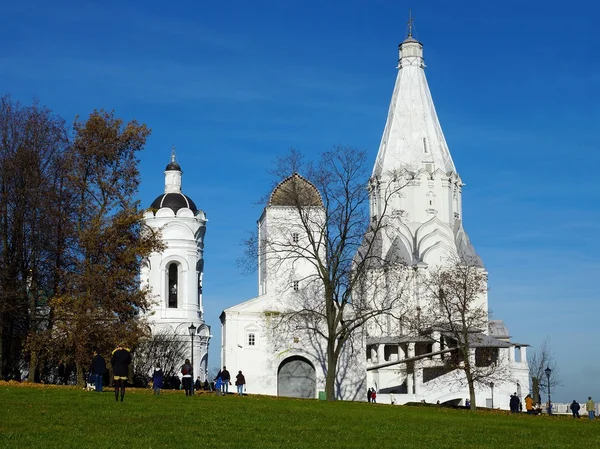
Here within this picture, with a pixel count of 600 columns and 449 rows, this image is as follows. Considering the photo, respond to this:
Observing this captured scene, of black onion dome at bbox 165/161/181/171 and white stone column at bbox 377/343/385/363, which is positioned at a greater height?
black onion dome at bbox 165/161/181/171

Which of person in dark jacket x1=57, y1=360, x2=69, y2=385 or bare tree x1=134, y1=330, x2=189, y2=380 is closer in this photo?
person in dark jacket x1=57, y1=360, x2=69, y2=385

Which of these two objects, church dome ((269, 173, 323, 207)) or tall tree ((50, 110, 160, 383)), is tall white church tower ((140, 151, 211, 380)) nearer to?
church dome ((269, 173, 323, 207))

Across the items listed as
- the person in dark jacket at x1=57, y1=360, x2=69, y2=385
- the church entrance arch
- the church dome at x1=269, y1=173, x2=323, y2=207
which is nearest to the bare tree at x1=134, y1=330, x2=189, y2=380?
the church entrance arch

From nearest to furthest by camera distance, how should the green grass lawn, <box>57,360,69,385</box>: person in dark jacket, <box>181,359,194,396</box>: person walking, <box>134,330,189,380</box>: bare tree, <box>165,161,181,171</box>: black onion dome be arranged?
the green grass lawn < <box>181,359,194,396</box>: person walking < <box>57,360,69,385</box>: person in dark jacket < <box>134,330,189,380</box>: bare tree < <box>165,161,181,171</box>: black onion dome

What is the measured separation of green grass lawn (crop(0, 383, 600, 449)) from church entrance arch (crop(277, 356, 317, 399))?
3013cm

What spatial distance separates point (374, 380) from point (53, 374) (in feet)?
77.3

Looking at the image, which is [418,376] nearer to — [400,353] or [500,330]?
[400,353]

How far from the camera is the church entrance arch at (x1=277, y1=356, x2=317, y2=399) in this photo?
5553cm

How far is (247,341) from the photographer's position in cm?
5609

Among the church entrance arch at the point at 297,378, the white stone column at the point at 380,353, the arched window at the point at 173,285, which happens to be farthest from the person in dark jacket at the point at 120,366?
the white stone column at the point at 380,353

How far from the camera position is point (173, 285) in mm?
61844

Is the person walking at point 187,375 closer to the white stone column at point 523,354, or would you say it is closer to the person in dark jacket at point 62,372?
the person in dark jacket at point 62,372

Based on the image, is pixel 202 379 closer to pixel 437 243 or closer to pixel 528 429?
pixel 437 243

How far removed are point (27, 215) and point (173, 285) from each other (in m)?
25.2
